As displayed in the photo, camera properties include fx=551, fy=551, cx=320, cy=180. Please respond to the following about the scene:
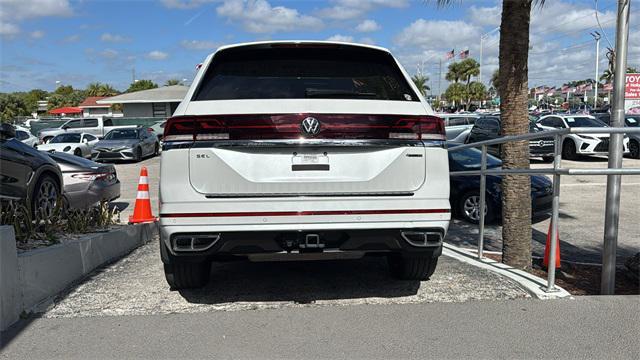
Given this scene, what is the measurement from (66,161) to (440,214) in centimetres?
700

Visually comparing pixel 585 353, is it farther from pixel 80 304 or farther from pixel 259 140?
pixel 80 304

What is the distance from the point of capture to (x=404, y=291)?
445 centimetres

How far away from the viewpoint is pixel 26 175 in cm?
658

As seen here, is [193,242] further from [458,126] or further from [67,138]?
[67,138]

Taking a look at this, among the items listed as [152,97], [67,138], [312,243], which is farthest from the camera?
[152,97]

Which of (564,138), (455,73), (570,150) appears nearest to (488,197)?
(564,138)

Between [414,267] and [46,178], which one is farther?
[46,178]

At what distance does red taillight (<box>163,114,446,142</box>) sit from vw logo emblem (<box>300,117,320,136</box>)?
13mm

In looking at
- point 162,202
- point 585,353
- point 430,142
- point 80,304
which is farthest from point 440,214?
point 80,304

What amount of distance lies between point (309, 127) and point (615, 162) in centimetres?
279

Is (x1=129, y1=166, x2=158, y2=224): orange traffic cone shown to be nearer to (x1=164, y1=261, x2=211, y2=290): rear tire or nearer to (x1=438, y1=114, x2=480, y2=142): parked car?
(x1=164, y1=261, x2=211, y2=290): rear tire

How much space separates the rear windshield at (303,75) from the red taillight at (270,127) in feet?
1.18

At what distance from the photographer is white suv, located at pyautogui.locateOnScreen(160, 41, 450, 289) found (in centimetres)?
342

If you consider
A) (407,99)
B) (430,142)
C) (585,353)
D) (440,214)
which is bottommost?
(585,353)
